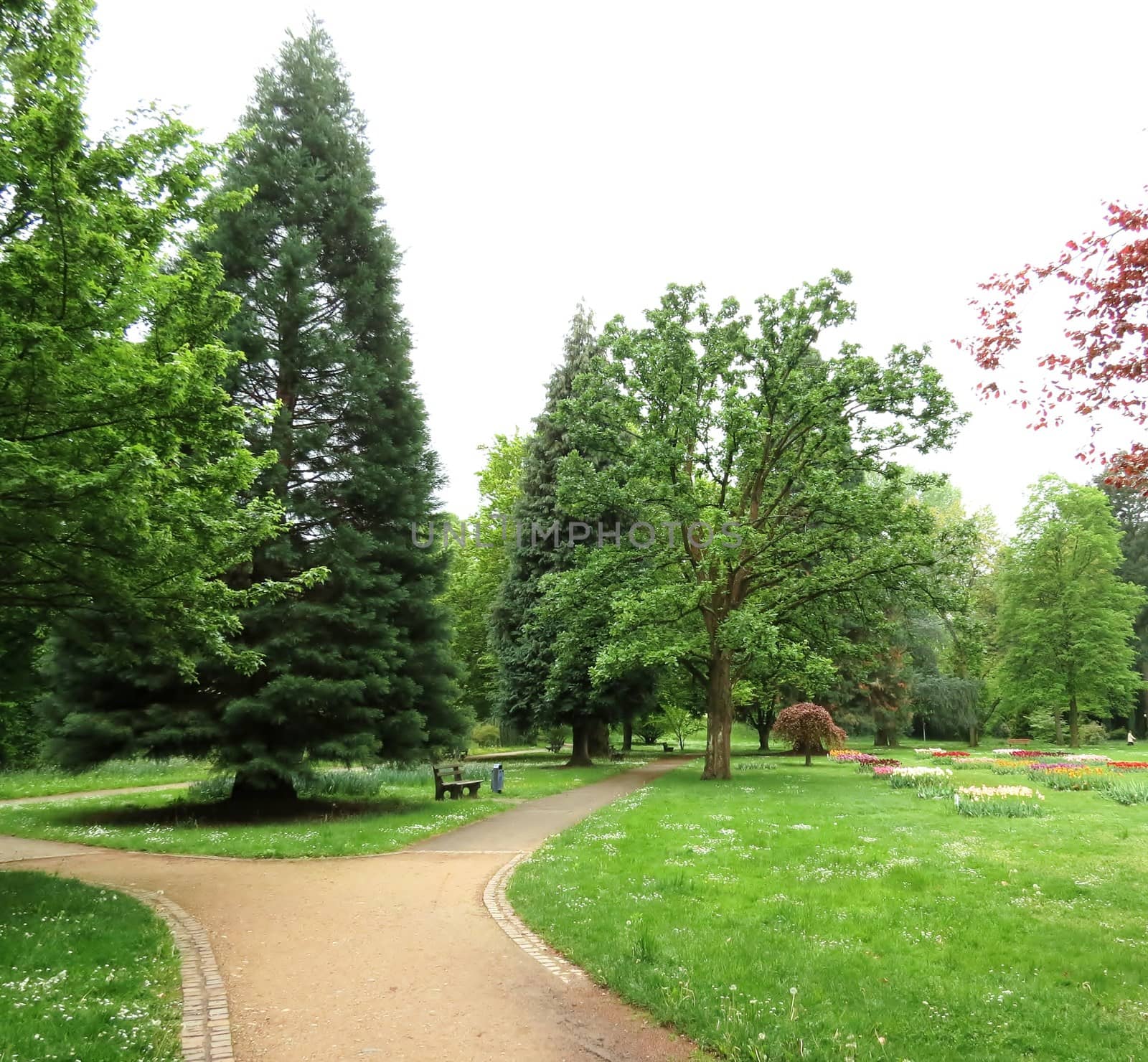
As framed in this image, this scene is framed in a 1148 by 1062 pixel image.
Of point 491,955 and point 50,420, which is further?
point 50,420

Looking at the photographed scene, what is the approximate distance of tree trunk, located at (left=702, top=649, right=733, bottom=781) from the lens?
21.8 metres

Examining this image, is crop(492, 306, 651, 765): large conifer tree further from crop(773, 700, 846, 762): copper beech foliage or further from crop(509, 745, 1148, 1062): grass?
crop(509, 745, 1148, 1062): grass

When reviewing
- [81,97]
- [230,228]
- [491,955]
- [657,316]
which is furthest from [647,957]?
[657,316]

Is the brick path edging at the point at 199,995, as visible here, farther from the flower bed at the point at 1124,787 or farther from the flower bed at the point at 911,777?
the flower bed at the point at 1124,787

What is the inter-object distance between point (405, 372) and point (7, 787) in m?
15.4

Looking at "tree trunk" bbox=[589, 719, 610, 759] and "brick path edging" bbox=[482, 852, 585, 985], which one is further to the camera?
"tree trunk" bbox=[589, 719, 610, 759]

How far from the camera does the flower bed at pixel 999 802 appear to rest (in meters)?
13.3

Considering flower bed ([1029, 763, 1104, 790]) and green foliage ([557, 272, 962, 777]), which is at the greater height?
green foliage ([557, 272, 962, 777])

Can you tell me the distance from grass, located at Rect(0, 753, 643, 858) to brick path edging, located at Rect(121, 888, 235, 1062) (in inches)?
149

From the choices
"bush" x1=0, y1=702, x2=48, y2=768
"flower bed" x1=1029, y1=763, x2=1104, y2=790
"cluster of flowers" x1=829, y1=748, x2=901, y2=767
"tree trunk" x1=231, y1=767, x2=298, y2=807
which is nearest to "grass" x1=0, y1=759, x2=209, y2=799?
"bush" x1=0, y1=702, x2=48, y2=768

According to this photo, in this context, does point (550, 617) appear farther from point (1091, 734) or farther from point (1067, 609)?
point (1091, 734)

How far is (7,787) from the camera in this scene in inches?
776

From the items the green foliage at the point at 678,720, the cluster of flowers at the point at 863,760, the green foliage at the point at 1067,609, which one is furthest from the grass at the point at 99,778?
the green foliage at the point at 1067,609

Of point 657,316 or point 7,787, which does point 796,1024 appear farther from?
point 7,787
